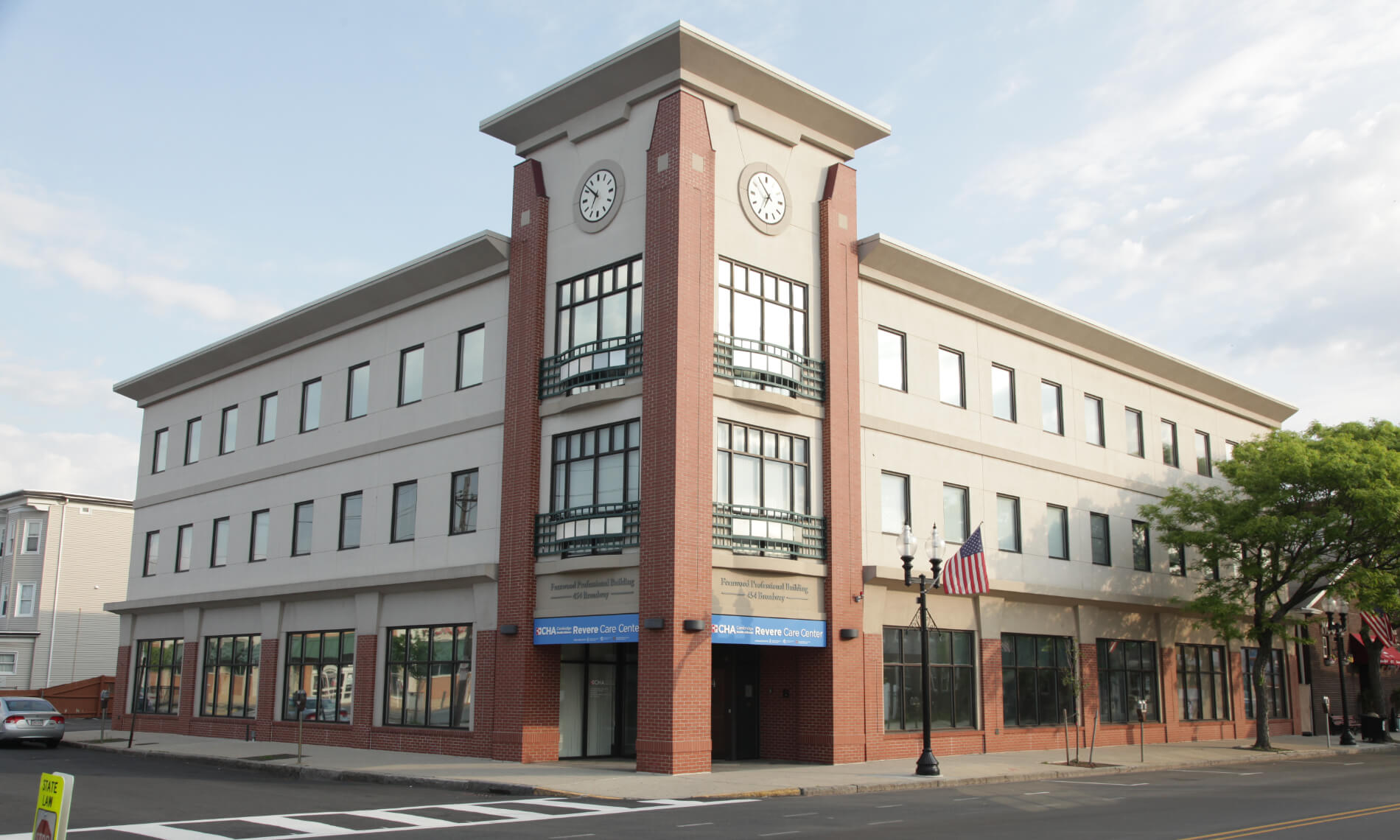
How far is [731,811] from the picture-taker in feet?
58.7

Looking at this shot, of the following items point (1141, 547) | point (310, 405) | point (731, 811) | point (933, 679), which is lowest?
point (731, 811)

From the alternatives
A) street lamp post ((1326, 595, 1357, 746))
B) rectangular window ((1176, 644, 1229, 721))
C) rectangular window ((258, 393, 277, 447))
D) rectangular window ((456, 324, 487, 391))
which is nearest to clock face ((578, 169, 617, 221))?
rectangular window ((456, 324, 487, 391))

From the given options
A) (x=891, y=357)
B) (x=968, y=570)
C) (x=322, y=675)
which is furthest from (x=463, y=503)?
(x=968, y=570)

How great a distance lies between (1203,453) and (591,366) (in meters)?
25.8

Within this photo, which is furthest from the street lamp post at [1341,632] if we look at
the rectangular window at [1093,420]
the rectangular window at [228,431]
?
the rectangular window at [228,431]

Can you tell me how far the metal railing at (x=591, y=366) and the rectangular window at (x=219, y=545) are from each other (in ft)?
53.7

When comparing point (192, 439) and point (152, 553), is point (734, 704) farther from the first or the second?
point (152, 553)

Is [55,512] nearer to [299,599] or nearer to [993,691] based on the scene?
[299,599]

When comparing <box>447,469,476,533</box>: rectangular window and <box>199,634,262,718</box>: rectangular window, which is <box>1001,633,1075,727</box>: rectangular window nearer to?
<box>447,469,476,533</box>: rectangular window

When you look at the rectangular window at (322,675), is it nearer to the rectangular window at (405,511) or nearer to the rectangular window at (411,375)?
the rectangular window at (405,511)

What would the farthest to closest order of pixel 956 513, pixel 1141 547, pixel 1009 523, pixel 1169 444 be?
pixel 1169 444
pixel 1141 547
pixel 1009 523
pixel 956 513

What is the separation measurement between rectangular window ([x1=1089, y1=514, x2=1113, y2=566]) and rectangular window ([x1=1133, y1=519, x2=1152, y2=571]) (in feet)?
5.18

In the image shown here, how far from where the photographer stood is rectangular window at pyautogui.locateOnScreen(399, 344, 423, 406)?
31609 millimetres

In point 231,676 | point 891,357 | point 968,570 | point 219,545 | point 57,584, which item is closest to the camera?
point 968,570
